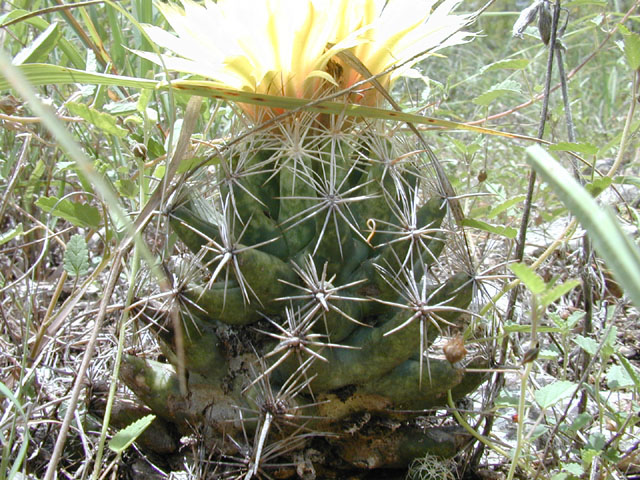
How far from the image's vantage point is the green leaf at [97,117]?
149cm

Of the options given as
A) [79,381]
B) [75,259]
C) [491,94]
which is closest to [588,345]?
[491,94]

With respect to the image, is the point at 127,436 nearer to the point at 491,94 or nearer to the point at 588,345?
the point at 588,345

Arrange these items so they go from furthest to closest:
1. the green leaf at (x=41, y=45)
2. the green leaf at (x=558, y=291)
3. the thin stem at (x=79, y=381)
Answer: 1. the green leaf at (x=41, y=45)
2. the thin stem at (x=79, y=381)
3. the green leaf at (x=558, y=291)

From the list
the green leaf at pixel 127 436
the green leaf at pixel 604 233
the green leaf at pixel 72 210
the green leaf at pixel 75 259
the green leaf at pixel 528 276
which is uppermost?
the green leaf at pixel 604 233

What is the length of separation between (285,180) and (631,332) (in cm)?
133

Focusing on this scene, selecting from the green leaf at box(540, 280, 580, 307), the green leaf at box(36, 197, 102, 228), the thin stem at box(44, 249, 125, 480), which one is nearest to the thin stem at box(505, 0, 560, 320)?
the green leaf at box(540, 280, 580, 307)

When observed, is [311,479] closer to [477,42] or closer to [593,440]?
[593,440]

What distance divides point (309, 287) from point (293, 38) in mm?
490

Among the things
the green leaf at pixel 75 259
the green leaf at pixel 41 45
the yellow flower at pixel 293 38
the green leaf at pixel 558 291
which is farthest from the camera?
the green leaf at pixel 41 45

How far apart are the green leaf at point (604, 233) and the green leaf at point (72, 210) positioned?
1117mm

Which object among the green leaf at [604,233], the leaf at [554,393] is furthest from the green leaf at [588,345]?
the green leaf at [604,233]

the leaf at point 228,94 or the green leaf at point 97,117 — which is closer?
the leaf at point 228,94

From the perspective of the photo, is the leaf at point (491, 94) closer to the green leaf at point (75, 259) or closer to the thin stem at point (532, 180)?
the thin stem at point (532, 180)

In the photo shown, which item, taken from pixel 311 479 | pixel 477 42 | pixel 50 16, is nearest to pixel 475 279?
pixel 311 479
